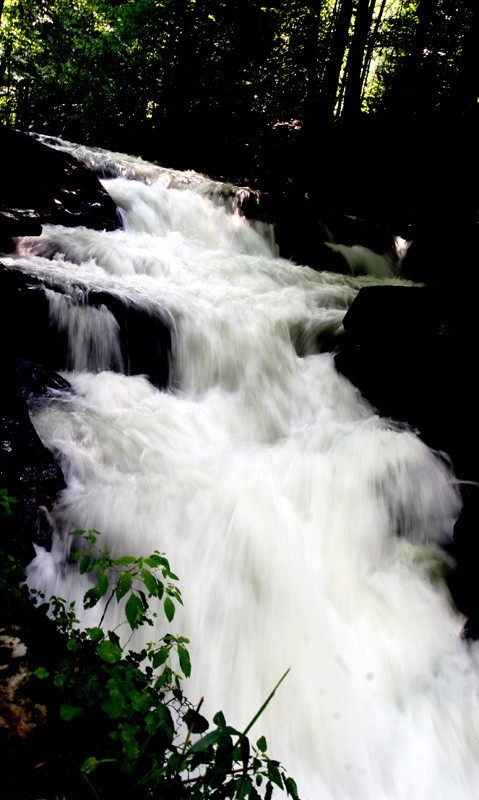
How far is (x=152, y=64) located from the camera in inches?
504

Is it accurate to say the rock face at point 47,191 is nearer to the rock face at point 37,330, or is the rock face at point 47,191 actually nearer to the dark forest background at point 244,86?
the rock face at point 37,330

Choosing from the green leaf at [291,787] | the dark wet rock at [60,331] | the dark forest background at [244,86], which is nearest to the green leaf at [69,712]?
the green leaf at [291,787]

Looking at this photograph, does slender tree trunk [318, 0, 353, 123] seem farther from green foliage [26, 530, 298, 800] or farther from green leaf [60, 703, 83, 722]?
green leaf [60, 703, 83, 722]

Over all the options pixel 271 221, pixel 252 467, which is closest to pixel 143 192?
pixel 271 221

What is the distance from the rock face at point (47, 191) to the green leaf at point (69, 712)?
5874 millimetres

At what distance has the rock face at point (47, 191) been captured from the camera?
619 cm

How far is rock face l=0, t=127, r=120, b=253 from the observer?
619 cm

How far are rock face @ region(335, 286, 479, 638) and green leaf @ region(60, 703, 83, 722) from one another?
3.19 metres

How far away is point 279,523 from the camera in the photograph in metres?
3.41

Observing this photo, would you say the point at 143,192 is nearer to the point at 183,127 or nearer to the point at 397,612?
the point at 183,127

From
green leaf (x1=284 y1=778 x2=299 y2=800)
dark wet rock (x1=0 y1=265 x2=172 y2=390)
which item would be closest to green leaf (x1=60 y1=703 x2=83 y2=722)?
green leaf (x1=284 y1=778 x2=299 y2=800)

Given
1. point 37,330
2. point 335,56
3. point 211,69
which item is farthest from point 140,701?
point 211,69

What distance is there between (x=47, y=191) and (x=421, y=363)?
5805 millimetres

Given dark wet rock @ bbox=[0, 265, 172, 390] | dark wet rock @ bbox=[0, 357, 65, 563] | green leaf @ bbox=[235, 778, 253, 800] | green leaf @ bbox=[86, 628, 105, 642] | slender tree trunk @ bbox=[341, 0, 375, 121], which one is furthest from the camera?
slender tree trunk @ bbox=[341, 0, 375, 121]
